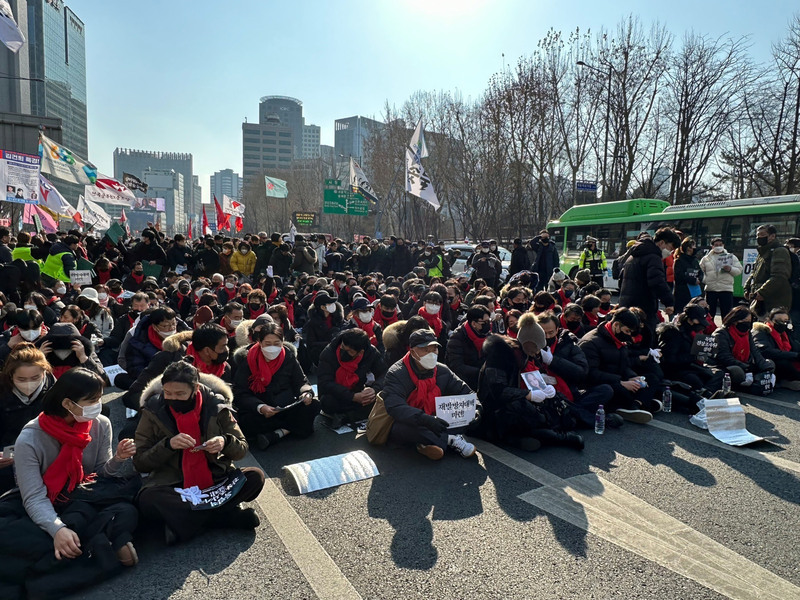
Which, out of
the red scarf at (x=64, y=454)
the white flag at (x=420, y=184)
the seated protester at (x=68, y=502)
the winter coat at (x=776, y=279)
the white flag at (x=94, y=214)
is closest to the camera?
the seated protester at (x=68, y=502)

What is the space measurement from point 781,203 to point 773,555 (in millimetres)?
14048

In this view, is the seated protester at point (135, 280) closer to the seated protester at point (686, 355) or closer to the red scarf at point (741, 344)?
the seated protester at point (686, 355)

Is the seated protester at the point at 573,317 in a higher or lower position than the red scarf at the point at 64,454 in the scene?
higher

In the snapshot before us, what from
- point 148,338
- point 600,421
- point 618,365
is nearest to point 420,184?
point 618,365

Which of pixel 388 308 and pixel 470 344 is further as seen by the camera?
pixel 388 308

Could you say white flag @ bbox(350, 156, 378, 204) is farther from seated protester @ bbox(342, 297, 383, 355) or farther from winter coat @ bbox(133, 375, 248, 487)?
winter coat @ bbox(133, 375, 248, 487)

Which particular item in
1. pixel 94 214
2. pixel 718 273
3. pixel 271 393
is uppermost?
pixel 94 214

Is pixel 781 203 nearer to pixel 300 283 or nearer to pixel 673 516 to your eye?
pixel 300 283

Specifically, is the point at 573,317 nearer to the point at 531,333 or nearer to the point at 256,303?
the point at 531,333

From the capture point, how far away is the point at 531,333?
6.00 metres

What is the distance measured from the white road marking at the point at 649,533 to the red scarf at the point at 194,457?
7.89 feet

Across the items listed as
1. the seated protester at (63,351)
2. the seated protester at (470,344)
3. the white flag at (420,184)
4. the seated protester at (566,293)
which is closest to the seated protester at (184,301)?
the seated protester at (63,351)

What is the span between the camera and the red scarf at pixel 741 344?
7727 millimetres

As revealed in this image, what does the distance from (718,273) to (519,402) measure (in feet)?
21.6
